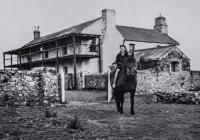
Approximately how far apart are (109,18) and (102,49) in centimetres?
367

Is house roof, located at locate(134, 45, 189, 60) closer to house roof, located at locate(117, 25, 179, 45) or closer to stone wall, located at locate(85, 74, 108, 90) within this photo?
house roof, located at locate(117, 25, 179, 45)

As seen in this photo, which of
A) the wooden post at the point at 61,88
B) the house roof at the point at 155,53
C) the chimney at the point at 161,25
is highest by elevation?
the chimney at the point at 161,25

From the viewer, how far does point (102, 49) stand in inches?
1391

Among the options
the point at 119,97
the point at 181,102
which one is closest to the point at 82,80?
the point at 181,102

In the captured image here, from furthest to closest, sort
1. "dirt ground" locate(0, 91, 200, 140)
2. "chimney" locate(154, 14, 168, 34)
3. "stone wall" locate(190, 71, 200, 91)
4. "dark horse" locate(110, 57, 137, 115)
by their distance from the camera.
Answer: "chimney" locate(154, 14, 168, 34) → "stone wall" locate(190, 71, 200, 91) → "dark horse" locate(110, 57, 137, 115) → "dirt ground" locate(0, 91, 200, 140)

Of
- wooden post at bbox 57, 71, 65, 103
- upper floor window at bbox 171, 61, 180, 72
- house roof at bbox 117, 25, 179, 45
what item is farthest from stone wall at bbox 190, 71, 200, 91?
house roof at bbox 117, 25, 179, 45

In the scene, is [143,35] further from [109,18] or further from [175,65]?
[175,65]

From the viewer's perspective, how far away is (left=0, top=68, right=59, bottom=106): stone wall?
10820 mm

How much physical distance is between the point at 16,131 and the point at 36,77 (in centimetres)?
524

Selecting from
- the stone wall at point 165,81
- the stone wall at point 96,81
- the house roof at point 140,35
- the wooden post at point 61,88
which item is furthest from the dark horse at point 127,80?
the house roof at point 140,35

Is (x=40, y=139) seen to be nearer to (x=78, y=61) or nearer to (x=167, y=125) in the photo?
(x=167, y=125)

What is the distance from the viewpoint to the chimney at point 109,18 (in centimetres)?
3544

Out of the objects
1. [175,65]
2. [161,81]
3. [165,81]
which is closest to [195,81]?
[165,81]

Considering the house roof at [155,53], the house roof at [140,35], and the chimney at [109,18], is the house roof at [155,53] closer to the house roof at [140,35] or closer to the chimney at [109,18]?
the chimney at [109,18]
